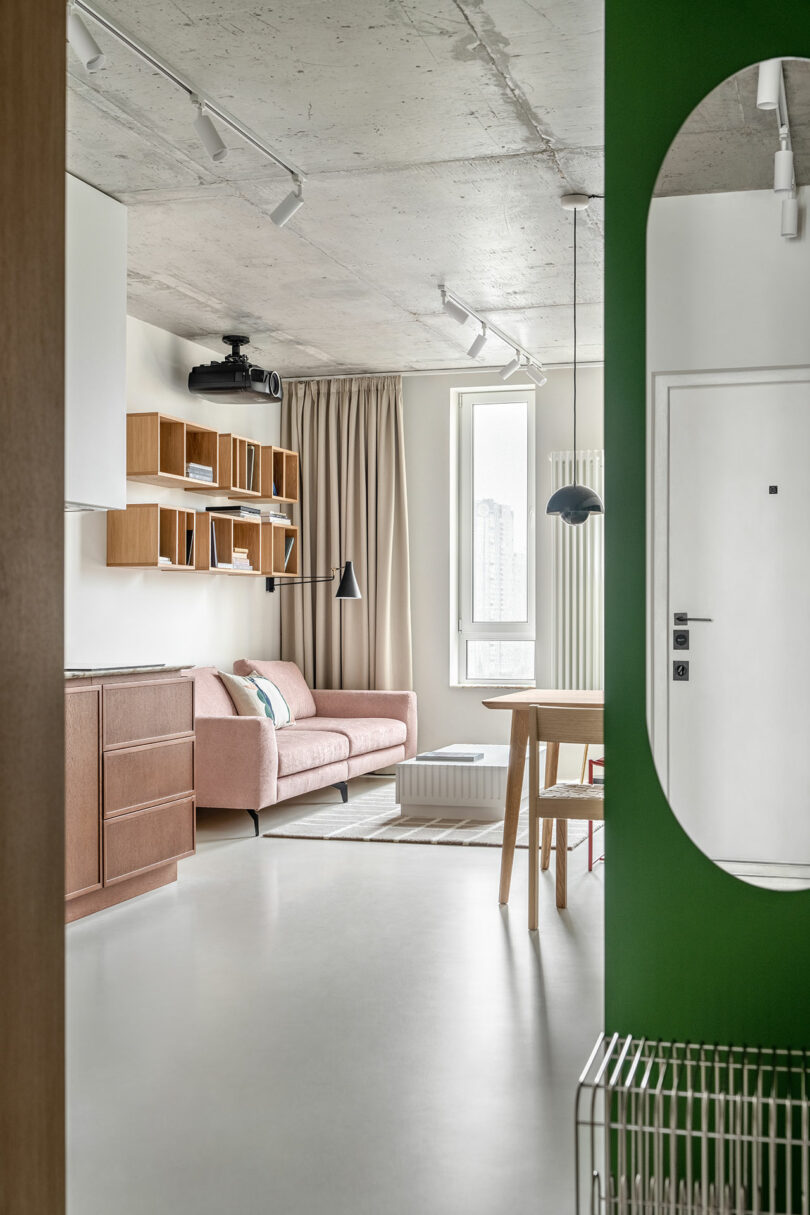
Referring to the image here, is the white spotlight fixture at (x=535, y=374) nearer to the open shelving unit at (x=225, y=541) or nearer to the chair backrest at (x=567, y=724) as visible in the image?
the open shelving unit at (x=225, y=541)

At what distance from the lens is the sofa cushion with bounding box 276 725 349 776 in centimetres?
625

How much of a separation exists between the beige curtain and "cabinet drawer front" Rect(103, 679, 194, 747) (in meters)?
3.33

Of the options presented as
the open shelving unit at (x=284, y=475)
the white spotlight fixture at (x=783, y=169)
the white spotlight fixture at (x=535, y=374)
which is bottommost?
the white spotlight fixture at (x=783, y=169)

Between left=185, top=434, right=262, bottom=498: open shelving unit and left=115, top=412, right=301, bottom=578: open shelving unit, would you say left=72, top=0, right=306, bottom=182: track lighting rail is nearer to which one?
left=115, top=412, right=301, bottom=578: open shelving unit

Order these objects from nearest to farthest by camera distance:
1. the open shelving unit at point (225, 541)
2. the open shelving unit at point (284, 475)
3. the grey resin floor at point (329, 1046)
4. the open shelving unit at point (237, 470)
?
the grey resin floor at point (329, 1046)
the open shelving unit at point (225, 541)
the open shelving unit at point (237, 470)
the open shelving unit at point (284, 475)

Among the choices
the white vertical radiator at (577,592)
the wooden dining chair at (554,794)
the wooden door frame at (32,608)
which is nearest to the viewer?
the wooden door frame at (32,608)

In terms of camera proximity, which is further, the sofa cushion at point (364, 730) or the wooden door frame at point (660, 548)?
the sofa cushion at point (364, 730)

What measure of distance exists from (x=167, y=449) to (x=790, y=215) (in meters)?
5.16

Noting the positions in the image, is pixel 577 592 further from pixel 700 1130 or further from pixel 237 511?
pixel 700 1130

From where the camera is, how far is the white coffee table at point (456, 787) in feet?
20.6

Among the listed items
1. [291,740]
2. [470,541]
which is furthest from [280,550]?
[291,740]

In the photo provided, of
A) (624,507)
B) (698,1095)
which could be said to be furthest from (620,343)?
(698,1095)

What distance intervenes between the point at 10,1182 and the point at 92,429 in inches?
168

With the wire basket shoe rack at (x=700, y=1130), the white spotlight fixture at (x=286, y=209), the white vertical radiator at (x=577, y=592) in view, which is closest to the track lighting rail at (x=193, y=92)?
the white spotlight fixture at (x=286, y=209)
